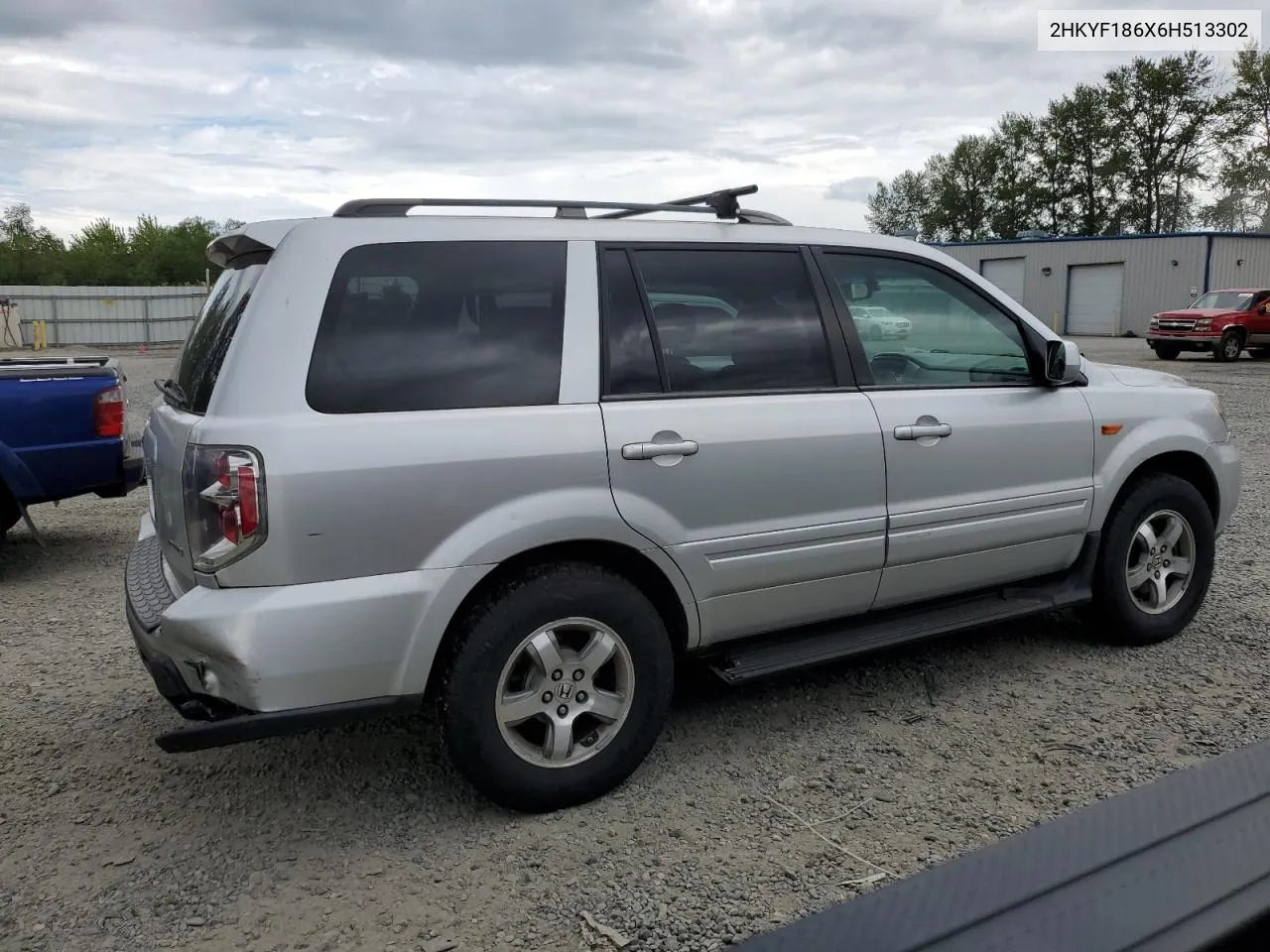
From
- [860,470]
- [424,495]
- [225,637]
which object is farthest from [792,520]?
[225,637]

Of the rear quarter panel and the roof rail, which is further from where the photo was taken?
the rear quarter panel

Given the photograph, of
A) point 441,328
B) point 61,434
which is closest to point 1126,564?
point 441,328

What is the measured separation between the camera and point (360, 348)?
115 inches

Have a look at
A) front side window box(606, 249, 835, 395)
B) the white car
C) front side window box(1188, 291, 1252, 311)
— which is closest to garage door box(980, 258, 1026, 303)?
front side window box(1188, 291, 1252, 311)

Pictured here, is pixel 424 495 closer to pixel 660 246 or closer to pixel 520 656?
pixel 520 656

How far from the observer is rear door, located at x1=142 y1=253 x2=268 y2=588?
296cm

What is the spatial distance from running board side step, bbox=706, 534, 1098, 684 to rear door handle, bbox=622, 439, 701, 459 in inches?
29.6

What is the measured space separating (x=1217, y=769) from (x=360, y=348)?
7.44 feet

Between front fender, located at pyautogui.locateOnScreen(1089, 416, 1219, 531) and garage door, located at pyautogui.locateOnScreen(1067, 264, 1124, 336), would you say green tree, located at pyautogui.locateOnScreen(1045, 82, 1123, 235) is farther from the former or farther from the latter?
front fender, located at pyautogui.locateOnScreen(1089, 416, 1219, 531)

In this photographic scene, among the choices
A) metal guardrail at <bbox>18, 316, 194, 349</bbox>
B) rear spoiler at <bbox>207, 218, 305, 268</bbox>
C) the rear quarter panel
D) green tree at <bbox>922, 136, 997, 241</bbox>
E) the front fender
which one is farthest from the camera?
green tree at <bbox>922, 136, 997, 241</bbox>

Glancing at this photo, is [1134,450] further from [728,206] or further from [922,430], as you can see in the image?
[728,206]

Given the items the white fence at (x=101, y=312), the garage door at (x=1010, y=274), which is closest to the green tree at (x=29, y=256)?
the white fence at (x=101, y=312)

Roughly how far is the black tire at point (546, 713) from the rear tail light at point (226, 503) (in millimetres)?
651

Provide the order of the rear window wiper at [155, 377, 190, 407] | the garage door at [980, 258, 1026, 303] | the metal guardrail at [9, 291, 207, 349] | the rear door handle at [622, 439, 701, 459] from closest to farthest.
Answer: the rear door handle at [622, 439, 701, 459] < the rear window wiper at [155, 377, 190, 407] < the metal guardrail at [9, 291, 207, 349] < the garage door at [980, 258, 1026, 303]
